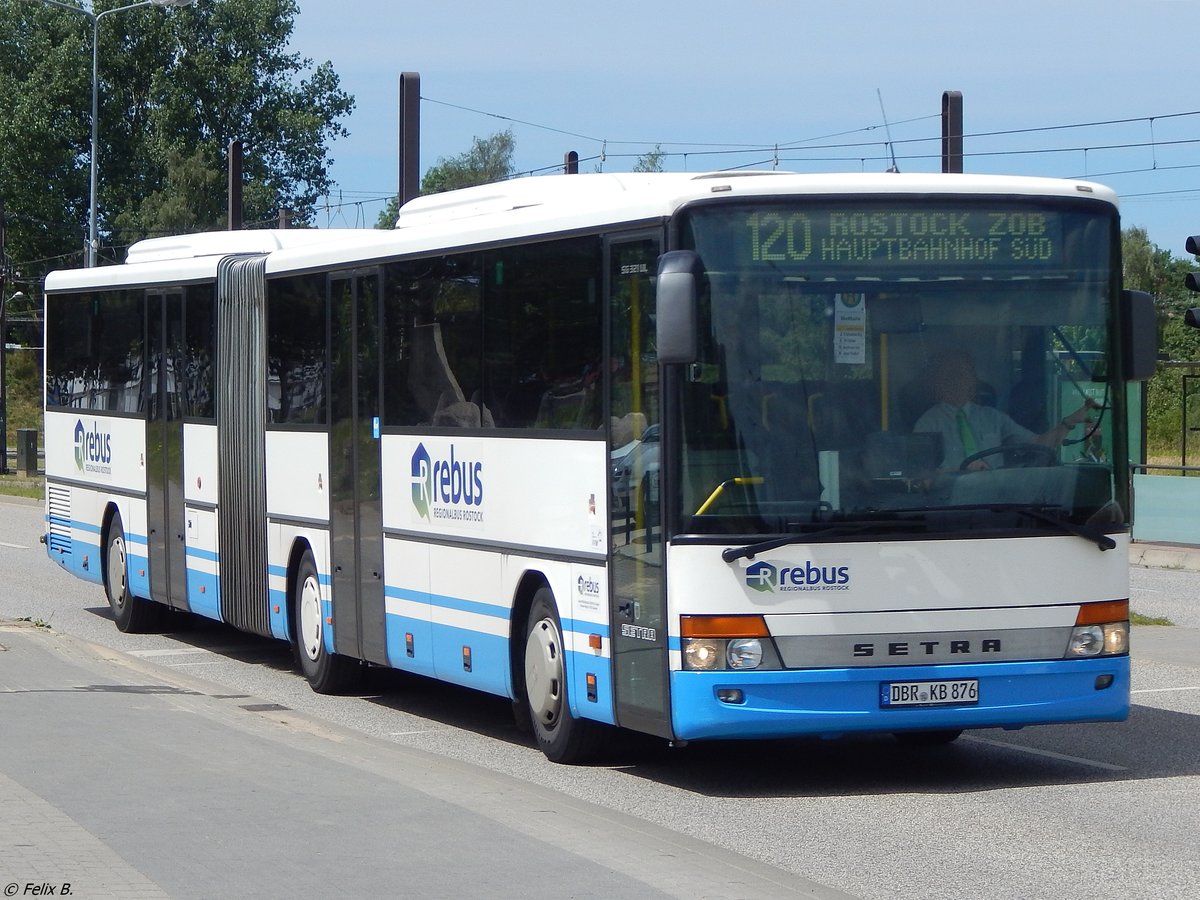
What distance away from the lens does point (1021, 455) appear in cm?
937

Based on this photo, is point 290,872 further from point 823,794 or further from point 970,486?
point 970,486

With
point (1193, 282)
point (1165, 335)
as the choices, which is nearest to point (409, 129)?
point (1193, 282)

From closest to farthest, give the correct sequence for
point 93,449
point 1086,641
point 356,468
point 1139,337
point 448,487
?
point 1086,641
point 1139,337
point 448,487
point 356,468
point 93,449

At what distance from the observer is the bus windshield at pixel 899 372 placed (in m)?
9.02

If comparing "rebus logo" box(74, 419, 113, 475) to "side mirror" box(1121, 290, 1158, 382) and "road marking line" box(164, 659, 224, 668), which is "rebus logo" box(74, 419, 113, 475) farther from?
"side mirror" box(1121, 290, 1158, 382)

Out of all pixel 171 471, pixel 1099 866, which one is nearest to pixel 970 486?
pixel 1099 866

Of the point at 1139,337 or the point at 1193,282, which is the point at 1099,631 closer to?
the point at 1139,337

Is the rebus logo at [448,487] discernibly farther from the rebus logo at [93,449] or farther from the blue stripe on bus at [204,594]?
the rebus logo at [93,449]

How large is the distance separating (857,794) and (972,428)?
1866mm

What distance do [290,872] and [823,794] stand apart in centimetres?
336

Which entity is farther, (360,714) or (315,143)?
(315,143)

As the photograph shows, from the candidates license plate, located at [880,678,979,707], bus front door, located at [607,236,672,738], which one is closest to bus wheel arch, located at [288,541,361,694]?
bus front door, located at [607,236,672,738]

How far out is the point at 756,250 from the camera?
359 inches

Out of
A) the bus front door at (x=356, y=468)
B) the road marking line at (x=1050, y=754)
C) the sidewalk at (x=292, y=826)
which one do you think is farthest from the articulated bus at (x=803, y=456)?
the bus front door at (x=356, y=468)
